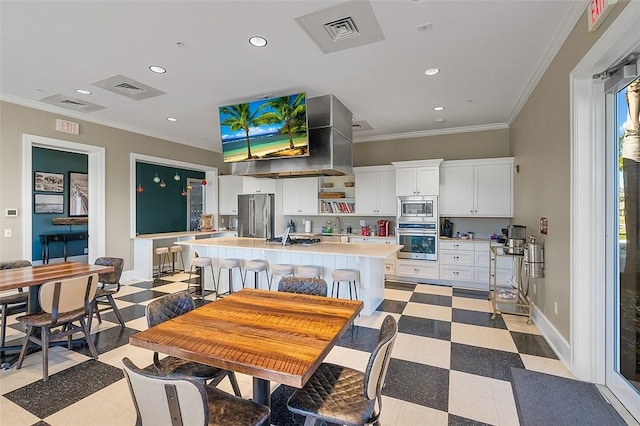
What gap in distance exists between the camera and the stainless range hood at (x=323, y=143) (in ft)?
14.1

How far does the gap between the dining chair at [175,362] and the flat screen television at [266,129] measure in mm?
2554

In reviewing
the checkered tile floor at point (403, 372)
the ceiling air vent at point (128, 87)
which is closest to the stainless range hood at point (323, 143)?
the ceiling air vent at point (128, 87)

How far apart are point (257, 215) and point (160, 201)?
366 centimetres

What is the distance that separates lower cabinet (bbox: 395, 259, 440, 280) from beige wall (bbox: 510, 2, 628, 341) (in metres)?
1.87

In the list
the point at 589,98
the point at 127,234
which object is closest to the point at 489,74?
the point at 589,98

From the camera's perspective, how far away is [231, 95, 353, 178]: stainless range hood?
429cm

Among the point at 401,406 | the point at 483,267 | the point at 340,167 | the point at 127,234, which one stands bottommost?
the point at 401,406

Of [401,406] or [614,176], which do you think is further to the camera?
[614,176]

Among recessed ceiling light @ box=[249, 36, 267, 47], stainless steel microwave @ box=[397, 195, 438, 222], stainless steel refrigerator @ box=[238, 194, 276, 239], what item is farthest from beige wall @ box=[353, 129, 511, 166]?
recessed ceiling light @ box=[249, 36, 267, 47]

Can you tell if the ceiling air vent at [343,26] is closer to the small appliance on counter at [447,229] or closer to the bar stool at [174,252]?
the small appliance on counter at [447,229]

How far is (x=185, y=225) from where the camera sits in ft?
29.5

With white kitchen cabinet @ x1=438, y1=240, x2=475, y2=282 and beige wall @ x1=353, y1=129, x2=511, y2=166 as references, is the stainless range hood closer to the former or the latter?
beige wall @ x1=353, y1=129, x2=511, y2=166

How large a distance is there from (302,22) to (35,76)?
11.4 feet

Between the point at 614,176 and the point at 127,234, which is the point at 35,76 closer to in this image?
the point at 127,234
